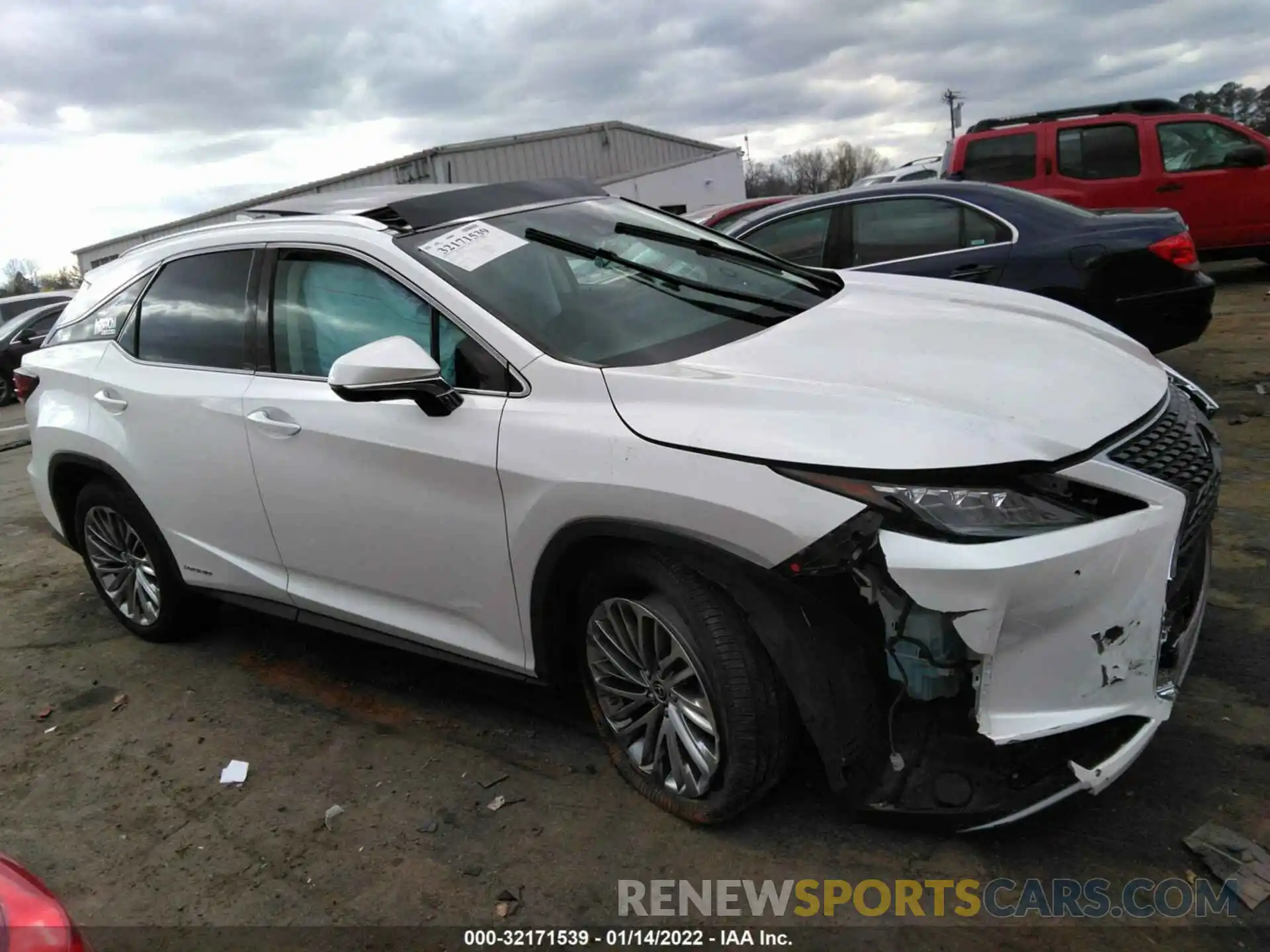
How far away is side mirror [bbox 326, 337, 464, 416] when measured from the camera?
104 inches

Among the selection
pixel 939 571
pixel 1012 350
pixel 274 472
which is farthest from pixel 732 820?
pixel 274 472

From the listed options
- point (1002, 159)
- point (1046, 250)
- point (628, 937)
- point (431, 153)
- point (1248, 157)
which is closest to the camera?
point (628, 937)

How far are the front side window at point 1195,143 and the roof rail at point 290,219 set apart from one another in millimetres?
9482

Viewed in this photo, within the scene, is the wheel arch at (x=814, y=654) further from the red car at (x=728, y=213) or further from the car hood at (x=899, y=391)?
the red car at (x=728, y=213)

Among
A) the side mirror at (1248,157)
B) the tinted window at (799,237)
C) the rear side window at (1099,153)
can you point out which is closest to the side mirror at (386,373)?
the tinted window at (799,237)

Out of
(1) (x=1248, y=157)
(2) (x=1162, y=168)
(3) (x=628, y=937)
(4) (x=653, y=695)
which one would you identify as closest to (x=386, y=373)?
(4) (x=653, y=695)

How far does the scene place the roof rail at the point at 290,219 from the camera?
3.25 meters

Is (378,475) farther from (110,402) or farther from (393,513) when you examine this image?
(110,402)

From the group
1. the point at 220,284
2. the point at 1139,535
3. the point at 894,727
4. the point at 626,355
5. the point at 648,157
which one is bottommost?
the point at 894,727

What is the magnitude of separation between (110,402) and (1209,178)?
10.4m

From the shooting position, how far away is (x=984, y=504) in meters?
2.12

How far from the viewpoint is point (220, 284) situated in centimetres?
372

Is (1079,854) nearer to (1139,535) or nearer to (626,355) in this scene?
(1139,535)

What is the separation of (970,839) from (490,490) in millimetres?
1596
